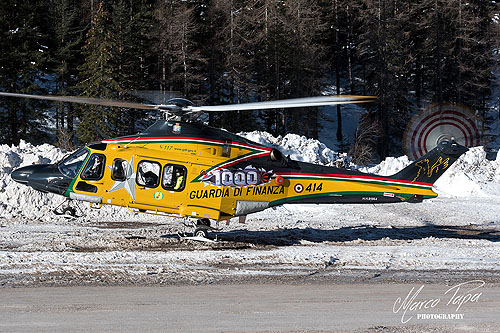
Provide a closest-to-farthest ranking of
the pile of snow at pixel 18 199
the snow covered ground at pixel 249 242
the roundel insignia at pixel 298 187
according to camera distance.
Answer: the snow covered ground at pixel 249 242
the roundel insignia at pixel 298 187
the pile of snow at pixel 18 199

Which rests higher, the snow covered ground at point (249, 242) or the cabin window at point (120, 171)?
the cabin window at point (120, 171)

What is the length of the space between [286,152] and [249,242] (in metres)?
11.4

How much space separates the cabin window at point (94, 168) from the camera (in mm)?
11875

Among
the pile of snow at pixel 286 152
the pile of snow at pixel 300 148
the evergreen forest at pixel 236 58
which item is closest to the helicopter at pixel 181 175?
the pile of snow at pixel 286 152

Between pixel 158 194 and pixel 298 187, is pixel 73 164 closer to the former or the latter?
pixel 158 194

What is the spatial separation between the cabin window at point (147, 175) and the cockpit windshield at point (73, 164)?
135 cm

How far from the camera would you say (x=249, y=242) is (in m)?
12.6

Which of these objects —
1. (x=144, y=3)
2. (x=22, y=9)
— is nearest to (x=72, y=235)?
(x=22, y=9)

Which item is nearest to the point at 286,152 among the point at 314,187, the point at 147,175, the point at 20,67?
the point at 314,187

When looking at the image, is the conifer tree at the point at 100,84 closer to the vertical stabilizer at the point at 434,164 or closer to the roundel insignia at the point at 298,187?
the roundel insignia at the point at 298,187

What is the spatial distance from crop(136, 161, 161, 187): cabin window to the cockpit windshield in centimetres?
135

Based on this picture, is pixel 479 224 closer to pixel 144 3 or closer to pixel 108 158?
pixel 108 158

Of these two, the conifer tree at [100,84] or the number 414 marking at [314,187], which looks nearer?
the number 414 marking at [314,187]

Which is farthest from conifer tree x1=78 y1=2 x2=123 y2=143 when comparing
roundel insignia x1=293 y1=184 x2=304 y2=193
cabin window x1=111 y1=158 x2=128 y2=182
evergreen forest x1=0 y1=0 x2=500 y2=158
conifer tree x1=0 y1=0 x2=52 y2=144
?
roundel insignia x1=293 y1=184 x2=304 y2=193
